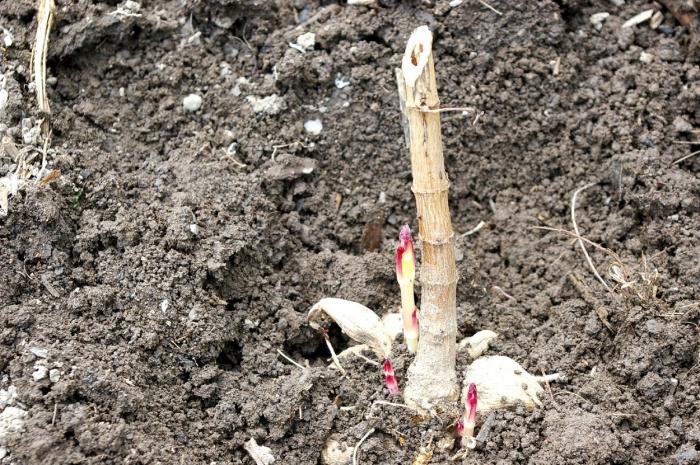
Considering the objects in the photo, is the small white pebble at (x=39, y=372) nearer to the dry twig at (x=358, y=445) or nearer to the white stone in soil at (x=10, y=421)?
the white stone in soil at (x=10, y=421)

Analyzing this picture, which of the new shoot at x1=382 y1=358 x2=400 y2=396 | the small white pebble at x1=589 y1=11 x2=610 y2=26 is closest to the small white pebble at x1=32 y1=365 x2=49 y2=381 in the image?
the new shoot at x1=382 y1=358 x2=400 y2=396

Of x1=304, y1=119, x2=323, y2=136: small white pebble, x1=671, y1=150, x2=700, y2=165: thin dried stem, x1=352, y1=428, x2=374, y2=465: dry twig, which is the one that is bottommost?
x1=352, y1=428, x2=374, y2=465: dry twig

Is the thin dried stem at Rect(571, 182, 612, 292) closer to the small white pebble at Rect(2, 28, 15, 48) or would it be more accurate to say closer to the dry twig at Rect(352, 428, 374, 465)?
the dry twig at Rect(352, 428, 374, 465)

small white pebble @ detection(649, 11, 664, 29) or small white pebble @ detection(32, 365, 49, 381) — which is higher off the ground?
small white pebble @ detection(649, 11, 664, 29)

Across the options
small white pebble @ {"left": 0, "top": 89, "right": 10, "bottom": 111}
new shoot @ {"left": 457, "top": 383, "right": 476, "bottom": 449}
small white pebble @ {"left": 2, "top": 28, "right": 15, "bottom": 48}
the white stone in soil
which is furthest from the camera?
small white pebble @ {"left": 2, "top": 28, "right": 15, "bottom": 48}

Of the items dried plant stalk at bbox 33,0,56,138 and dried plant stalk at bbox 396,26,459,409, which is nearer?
dried plant stalk at bbox 396,26,459,409

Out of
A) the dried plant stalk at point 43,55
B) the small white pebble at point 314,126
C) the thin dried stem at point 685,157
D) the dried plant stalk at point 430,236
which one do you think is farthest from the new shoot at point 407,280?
the dried plant stalk at point 43,55
